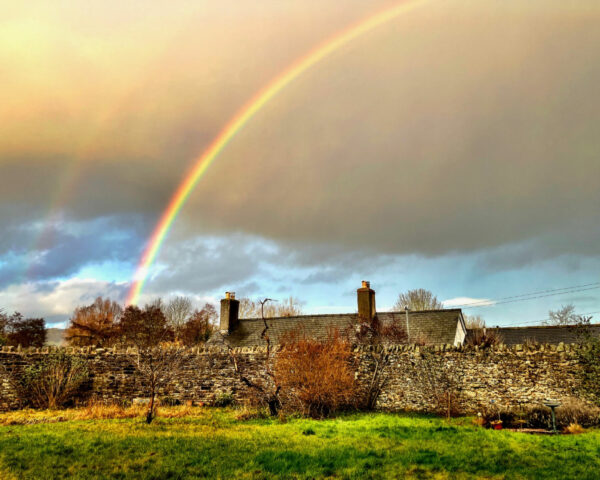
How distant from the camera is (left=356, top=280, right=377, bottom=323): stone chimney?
2642 cm

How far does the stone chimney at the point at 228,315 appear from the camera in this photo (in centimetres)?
2998

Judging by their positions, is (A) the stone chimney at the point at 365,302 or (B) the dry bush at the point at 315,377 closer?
(B) the dry bush at the point at 315,377

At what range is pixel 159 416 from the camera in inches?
505

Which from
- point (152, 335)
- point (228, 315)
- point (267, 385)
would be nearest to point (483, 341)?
point (267, 385)

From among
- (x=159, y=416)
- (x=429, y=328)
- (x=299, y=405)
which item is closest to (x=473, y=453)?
(x=299, y=405)

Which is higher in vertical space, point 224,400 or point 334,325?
point 334,325

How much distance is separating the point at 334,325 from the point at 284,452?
66.3 ft

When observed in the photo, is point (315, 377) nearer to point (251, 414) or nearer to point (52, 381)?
point (251, 414)

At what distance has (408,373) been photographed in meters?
15.8

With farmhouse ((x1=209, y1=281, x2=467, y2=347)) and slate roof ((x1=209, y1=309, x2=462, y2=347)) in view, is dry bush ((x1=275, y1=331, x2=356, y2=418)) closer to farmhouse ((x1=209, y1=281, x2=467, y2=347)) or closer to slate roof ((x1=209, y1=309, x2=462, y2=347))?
farmhouse ((x1=209, y1=281, x2=467, y2=347))

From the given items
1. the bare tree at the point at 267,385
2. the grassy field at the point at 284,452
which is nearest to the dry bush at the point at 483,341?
the grassy field at the point at 284,452

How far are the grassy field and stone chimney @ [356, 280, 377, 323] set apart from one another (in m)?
15.2

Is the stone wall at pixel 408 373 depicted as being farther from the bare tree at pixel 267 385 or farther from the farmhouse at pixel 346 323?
the farmhouse at pixel 346 323

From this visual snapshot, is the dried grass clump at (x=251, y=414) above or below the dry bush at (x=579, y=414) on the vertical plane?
below
